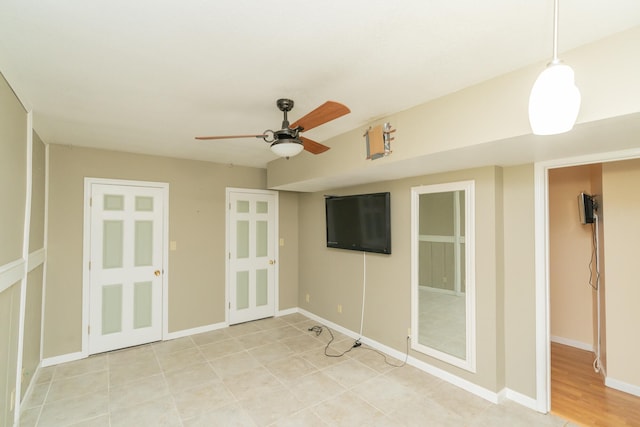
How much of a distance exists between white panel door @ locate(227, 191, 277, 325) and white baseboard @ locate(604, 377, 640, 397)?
14.0ft

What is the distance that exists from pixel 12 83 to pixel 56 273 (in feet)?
7.86

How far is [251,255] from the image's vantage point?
495 centimetres

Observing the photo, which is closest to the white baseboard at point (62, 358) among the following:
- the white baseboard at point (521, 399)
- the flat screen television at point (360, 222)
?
the flat screen television at point (360, 222)

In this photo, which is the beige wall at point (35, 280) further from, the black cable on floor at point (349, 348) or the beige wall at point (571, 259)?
the beige wall at point (571, 259)

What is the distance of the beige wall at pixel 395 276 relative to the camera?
273 cm

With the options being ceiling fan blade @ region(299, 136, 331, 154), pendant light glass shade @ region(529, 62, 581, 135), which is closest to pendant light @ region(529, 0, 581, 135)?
pendant light glass shade @ region(529, 62, 581, 135)

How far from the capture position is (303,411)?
2.57 m

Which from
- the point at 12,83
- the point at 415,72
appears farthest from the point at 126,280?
the point at 415,72

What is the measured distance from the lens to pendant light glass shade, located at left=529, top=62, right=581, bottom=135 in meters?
1.11

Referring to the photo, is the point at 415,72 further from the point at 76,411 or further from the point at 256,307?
the point at 256,307

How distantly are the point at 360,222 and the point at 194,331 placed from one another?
2.92 m

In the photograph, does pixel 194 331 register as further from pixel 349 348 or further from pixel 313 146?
pixel 313 146

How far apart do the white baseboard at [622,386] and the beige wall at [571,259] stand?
93 centimetres

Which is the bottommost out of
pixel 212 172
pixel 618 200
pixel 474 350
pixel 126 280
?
pixel 474 350
